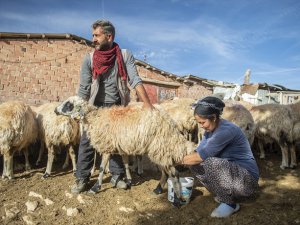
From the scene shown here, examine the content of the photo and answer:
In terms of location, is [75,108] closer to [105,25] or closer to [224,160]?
[105,25]

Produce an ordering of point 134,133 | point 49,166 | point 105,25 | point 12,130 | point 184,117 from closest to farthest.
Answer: point 134,133
point 105,25
point 12,130
point 49,166
point 184,117

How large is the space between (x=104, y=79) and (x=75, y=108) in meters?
0.64

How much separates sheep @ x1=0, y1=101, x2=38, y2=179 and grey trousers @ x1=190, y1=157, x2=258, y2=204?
3.57 meters

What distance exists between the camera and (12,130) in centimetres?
481

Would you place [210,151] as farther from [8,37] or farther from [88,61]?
[8,37]

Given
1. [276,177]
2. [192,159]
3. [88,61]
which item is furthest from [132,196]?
[276,177]

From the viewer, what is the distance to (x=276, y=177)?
505 cm

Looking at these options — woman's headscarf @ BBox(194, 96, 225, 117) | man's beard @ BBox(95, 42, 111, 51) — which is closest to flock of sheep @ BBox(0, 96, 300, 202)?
woman's headscarf @ BBox(194, 96, 225, 117)

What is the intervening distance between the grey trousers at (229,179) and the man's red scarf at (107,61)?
190cm

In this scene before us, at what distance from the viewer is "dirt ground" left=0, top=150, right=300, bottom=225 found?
3119 mm

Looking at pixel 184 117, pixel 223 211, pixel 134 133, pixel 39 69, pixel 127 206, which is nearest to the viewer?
pixel 223 211

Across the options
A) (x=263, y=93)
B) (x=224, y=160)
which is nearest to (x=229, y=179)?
(x=224, y=160)

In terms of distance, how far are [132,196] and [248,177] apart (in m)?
1.73

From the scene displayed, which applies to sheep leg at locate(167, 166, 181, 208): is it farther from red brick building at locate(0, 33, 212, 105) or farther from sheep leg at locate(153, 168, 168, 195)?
red brick building at locate(0, 33, 212, 105)
